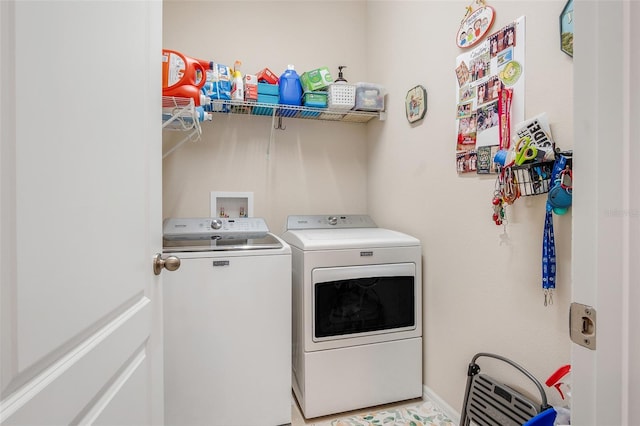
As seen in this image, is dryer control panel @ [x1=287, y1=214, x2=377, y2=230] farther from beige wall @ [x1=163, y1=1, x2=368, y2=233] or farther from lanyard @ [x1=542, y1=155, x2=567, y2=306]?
lanyard @ [x1=542, y1=155, x2=567, y2=306]

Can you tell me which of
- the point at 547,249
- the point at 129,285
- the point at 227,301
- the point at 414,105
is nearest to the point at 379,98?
the point at 414,105

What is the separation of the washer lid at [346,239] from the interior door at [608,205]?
1287mm

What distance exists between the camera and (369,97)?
2.26 m

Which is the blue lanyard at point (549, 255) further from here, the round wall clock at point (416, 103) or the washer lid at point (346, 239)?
the round wall clock at point (416, 103)

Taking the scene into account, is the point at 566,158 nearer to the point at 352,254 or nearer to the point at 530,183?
the point at 530,183

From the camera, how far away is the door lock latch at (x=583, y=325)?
493 mm

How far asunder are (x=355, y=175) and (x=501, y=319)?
1.53m

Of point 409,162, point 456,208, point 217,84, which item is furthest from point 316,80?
point 456,208

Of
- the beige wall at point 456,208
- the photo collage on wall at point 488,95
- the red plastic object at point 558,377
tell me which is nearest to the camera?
the red plastic object at point 558,377

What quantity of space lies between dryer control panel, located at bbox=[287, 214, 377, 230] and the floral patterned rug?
1.19 meters

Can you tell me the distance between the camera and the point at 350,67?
8.54ft

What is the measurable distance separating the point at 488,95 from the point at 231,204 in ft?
5.76

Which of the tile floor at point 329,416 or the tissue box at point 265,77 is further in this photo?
the tissue box at point 265,77

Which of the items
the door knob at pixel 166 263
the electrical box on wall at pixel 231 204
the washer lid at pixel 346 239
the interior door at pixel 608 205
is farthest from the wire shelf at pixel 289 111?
the interior door at pixel 608 205
